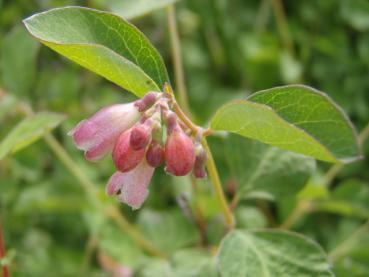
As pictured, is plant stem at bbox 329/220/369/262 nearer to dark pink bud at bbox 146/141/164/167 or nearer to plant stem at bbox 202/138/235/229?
plant stem at bbox 202/138/235/229

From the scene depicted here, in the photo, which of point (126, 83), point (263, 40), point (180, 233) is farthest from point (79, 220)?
point (126, 83)

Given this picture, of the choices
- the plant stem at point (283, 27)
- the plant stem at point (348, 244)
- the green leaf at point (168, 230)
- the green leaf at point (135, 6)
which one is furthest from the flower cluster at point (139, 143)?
the plant stem at point (283, 27)

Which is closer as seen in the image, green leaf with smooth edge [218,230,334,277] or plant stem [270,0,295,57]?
green leaf with smooth edge [218,230,334,277]

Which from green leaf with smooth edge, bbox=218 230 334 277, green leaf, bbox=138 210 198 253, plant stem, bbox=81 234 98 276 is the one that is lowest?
plant stem, bbox=81 234 98 276

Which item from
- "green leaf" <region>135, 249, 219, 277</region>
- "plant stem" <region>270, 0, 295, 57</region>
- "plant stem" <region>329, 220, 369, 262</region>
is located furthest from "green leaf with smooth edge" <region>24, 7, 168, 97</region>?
"plant stem" <region>270, 0, 295, 57</region>

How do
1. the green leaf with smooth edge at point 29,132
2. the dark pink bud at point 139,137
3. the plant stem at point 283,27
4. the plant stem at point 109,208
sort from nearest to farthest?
the dark pink bud at point 139,137
the green leaf with smooth edge at point 29,132
the plant stem at point 109,208
the plant stem at point 283,27

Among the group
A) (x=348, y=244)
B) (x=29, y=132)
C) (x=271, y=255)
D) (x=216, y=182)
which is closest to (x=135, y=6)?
(x=29, y=132)

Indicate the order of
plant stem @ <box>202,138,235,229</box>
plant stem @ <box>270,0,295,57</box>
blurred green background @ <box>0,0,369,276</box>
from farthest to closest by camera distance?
plant stem @ <box>270,0,295,57</box>
blurred green background @ <box>0,0,369,276</box>
plant stem @ <box>202,138,235,229</box>

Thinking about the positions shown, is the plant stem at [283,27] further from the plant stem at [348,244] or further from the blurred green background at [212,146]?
the plant stem at [348,244]
